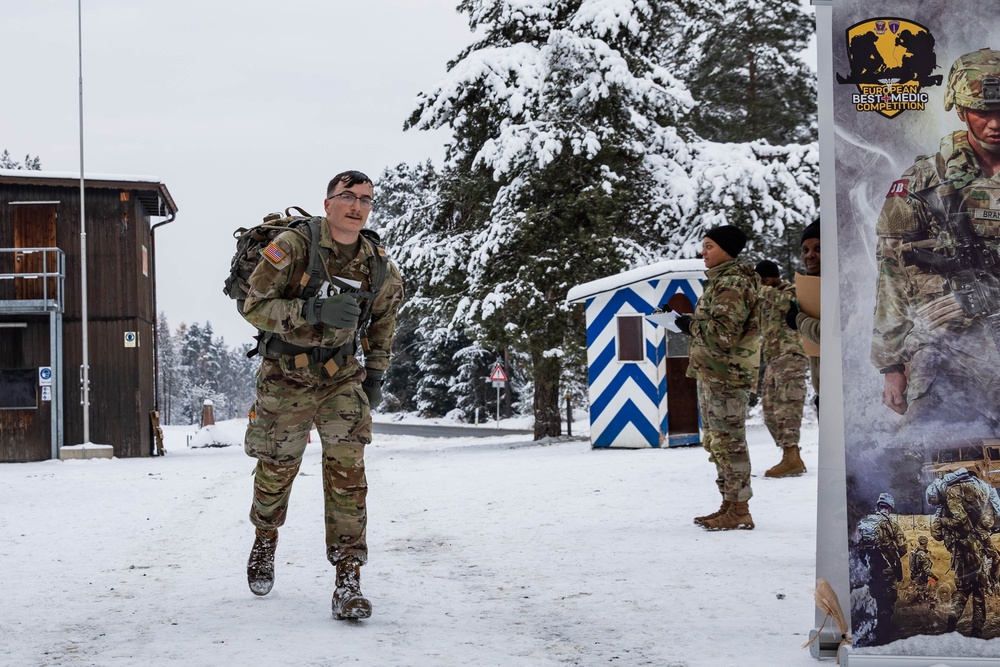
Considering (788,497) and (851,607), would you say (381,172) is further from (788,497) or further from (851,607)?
(851,607)

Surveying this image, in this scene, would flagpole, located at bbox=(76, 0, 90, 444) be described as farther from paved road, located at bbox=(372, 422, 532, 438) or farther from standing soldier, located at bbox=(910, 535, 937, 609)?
standing soldier, located at bbox=(910, 535, 937, 609)

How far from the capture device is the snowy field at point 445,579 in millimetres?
3875

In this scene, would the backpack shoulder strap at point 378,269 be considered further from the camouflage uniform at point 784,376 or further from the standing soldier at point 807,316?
the camouflage uniform at point 784,376

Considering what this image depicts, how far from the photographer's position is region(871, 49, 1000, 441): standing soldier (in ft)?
10.6

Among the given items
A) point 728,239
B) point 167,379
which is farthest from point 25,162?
point 728,239

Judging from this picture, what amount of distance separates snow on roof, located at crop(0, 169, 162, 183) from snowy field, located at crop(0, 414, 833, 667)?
39.5ft

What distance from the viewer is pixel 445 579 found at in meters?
5.43

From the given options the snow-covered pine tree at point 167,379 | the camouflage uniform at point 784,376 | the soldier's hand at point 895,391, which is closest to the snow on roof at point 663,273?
the camouflage uniform at point 784,376

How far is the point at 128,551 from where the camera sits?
667 centimetres

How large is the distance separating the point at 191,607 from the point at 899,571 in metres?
3.03

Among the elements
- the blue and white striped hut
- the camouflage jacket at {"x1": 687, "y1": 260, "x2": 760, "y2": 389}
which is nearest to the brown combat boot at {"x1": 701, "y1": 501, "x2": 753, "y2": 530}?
the camouflage jacket at {"x1": 687, "y1": 260, "x2": 760, "y2": 389}

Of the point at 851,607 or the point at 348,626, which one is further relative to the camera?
the point at 348,626

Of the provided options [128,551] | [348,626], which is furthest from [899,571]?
[128,551]

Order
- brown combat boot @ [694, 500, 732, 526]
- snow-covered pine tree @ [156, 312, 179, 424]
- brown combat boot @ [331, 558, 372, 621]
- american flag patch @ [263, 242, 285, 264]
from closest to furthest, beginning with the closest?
brown combat boot @ [331, 558, 372, 621] → american flag patch @ [263, 242, 285, 264] → brown combat boot @ [694, 500, 732, 526] → snow-covered pine tree @ [156, 312, 179, 424]
